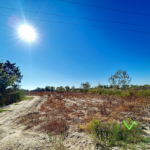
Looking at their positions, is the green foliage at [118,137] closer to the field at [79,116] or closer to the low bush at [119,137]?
the low bush at [119,137]

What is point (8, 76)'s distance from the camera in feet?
39.0

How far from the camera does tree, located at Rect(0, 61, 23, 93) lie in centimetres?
1063

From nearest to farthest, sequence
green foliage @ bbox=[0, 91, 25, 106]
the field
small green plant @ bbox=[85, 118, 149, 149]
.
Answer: small green plant @ bbox=[85, 118, 149, 149] → the field → green foliage @ bbox=[0, 91, 25, 106]

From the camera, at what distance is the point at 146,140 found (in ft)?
7.12

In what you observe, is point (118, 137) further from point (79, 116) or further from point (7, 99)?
point (7, 99)

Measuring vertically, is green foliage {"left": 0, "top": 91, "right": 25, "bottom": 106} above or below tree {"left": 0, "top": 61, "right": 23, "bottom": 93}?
below

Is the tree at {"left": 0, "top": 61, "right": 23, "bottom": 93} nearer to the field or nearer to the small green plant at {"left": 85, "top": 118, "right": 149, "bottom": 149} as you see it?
the field

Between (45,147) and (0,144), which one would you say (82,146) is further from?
(0,144)

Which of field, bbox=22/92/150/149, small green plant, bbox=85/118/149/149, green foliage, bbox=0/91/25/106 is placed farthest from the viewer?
green foliage, bbox=0/91/25/106

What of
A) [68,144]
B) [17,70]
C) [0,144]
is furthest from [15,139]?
[17,70]

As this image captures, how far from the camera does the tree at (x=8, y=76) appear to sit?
10.6 m

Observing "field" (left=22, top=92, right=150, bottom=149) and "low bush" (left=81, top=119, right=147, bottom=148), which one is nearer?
"low bush" (left=81, top=119, right=147, bottom=148)

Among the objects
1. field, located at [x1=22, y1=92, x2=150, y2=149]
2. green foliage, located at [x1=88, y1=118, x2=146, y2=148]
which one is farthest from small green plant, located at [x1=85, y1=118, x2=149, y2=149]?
field, located at [x1=22, y1=92, x2=150, y2=149]

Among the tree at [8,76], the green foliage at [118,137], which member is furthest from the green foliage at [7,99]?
the green foliage at [118,137]
